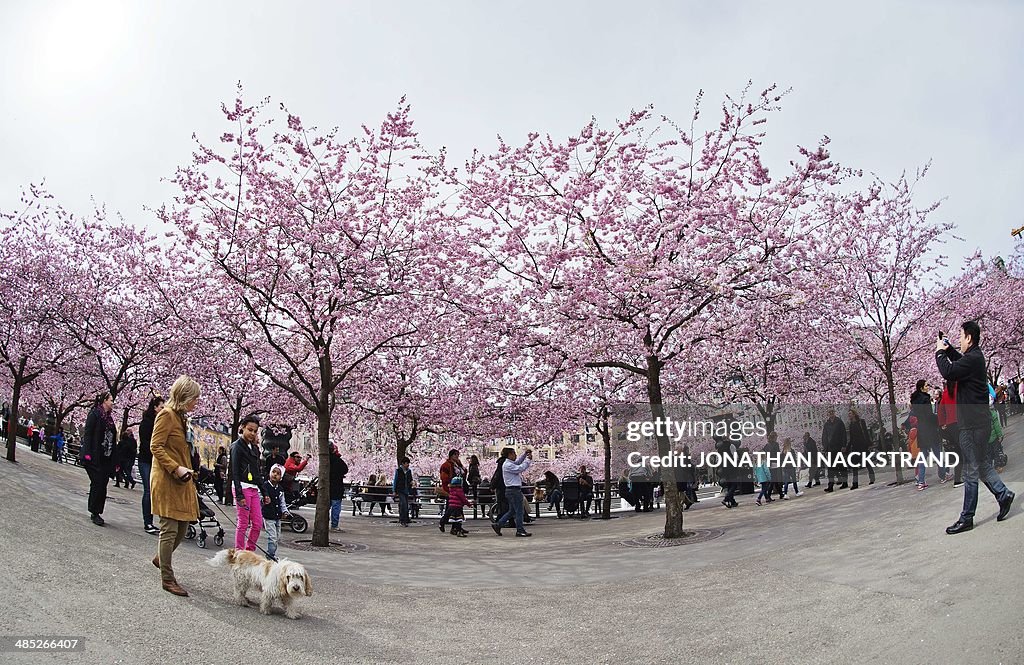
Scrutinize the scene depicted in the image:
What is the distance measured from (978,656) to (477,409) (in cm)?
1548

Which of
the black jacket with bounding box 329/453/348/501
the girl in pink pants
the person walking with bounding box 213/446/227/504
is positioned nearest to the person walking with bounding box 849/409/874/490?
the black jacket with bounding box 329/453/348/501

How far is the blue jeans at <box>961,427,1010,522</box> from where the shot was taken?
678cm

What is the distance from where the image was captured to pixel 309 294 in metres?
13.4

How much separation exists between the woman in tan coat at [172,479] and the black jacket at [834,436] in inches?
566

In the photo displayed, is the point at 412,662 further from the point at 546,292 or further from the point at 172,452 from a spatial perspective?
the point at 546,292

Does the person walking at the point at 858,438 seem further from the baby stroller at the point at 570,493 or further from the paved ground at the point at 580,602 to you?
the baby stroller at the point at 570,493

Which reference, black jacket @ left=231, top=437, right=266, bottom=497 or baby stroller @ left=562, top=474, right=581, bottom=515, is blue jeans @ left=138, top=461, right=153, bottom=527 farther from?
baby stroller @ left=562, top=474, right=581, bottom=515

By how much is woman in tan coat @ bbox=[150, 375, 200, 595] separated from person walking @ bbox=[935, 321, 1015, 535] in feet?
23.8

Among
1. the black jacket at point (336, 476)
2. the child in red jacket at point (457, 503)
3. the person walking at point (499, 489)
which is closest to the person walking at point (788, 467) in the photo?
the person walking at point (499, 489)

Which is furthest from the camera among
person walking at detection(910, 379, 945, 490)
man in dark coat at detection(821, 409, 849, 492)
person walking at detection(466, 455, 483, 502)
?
person walking at detection(466, 455, 483, 502)

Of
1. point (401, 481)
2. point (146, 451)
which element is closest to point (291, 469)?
point (146, 451)

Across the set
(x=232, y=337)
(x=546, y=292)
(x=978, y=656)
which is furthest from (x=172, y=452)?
(x=232, y=337)

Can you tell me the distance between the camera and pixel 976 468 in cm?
688

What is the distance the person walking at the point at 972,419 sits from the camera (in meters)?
6.80
